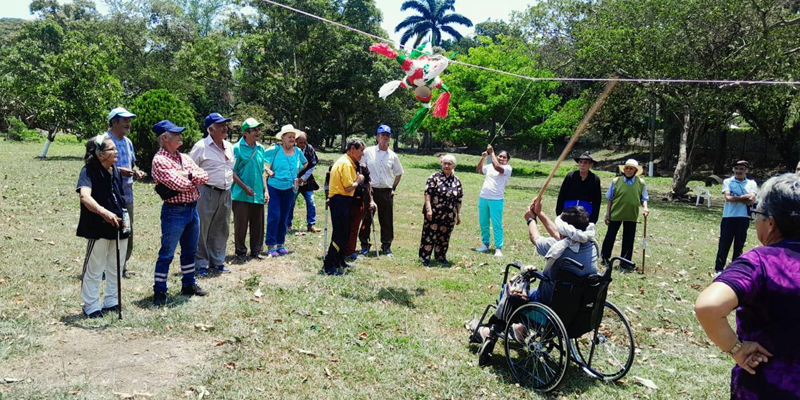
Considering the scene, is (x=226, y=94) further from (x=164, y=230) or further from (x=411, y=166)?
(x=164, y=230)

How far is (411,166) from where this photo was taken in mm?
32875

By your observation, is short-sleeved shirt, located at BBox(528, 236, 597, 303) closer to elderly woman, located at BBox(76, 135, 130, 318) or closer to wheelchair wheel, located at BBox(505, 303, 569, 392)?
wheelchair wheel, located at BBox(505, 303, 569, 392)

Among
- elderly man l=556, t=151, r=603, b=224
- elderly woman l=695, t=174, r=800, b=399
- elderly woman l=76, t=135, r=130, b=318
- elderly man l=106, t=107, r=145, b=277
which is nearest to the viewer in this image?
elderly woman l=695, t=174, r=800, b=399

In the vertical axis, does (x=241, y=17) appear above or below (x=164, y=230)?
above

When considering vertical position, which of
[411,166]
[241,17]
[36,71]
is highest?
[241,17]

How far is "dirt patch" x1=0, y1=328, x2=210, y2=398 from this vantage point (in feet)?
13.6

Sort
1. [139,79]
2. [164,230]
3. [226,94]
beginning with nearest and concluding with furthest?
[164,230]
[139,79]
[226,94]

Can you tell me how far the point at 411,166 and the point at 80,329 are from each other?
28.2m

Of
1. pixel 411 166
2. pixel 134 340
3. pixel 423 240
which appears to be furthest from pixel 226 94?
pixel 134 340

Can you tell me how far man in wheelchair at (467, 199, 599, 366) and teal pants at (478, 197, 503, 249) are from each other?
4319mm

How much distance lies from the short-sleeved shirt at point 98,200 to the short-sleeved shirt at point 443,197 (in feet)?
15.5

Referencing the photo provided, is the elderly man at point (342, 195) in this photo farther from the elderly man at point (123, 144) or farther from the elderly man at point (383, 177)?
the elderly man at point (123, 144)

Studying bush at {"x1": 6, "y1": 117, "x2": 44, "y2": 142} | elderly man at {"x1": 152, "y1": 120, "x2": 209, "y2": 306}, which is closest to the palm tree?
bush at {"x1": 6, "y1": 117, "x2": 44, "y2": 142}

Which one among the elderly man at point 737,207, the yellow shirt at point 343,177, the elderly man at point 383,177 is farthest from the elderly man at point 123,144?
the elderly man at point 737,207
